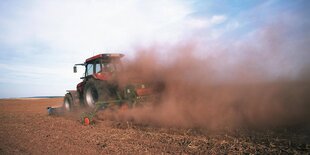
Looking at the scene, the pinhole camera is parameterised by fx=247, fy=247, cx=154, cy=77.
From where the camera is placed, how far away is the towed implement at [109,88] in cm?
828

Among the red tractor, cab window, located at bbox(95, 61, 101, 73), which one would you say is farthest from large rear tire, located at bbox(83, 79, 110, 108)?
cab window, located at bbox(95, 61, 101, 73)

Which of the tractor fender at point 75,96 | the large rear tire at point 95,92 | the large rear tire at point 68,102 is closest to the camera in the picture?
the large rear tire at point 95,92

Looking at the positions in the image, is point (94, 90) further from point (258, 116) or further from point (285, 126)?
point (285, 126)

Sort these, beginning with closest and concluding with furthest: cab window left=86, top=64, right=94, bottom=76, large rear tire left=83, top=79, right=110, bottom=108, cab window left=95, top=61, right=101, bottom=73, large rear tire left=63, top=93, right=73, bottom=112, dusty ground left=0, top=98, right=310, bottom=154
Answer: dusty ground left=0, top=98, right=310, bottom=154 < large rear tire left=83, top=79, right=110, bottom=108 < cab window left=95, top=61, right=101, bottom=73 < cab window left=86, top=64, right=94, bottom=76 < large rear tire left=63, top=93, right=73, bottom=112

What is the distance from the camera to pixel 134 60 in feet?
28.1

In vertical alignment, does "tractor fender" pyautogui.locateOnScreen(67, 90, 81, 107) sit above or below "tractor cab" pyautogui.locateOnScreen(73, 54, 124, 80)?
below

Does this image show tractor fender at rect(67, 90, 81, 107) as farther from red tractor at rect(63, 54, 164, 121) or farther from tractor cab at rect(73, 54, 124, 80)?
tractor cab at rect(73, 54, 124, 80)

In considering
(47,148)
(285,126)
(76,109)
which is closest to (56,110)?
(76,109)

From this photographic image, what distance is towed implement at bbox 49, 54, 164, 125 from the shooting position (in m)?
8.28

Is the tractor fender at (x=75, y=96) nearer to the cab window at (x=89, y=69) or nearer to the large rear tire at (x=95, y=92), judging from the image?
the large rear tire at (x=95, y=92)

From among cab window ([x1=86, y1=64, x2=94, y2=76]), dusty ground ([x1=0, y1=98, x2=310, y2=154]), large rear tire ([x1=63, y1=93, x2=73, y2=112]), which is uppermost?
cab window ([x1=86, y1=64, x2=94, y2=76])

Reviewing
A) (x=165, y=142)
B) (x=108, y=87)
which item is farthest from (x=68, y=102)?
(x=165, y=142)

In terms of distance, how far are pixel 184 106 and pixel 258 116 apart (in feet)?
6.53

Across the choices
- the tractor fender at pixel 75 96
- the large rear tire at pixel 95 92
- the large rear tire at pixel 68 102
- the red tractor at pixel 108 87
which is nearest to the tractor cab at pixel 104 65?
the red tractor at pixel 108 87
